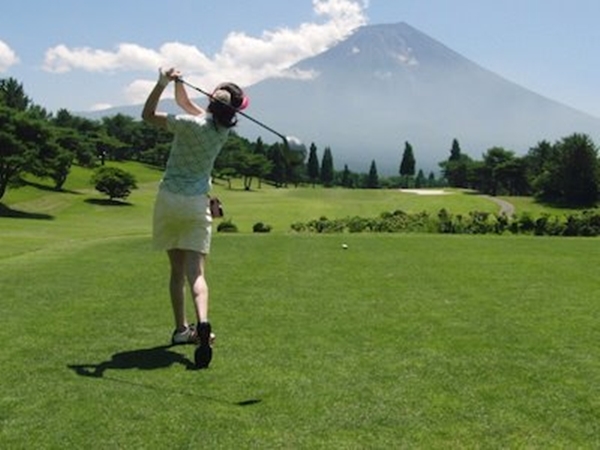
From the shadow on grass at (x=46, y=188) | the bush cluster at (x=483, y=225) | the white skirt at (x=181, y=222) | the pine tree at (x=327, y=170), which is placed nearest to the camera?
the white skirt at (x=181, y=222)

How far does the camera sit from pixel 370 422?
15.8 ft

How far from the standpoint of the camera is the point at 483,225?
34406 millimetres

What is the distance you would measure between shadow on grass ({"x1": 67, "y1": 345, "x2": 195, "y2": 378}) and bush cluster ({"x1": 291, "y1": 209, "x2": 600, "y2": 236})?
2792cm

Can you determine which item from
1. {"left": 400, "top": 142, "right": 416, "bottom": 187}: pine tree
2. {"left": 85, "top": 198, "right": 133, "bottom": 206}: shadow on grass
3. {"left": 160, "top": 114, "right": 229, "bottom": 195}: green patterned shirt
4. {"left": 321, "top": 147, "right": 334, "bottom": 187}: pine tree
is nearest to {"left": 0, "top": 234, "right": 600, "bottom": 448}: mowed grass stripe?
{"left": 160, "top": 114, "right": 229, "bottom": 195}: green patterned shirt

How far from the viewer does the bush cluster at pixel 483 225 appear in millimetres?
31641

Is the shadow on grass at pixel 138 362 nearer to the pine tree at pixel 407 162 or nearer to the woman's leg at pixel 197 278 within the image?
the woman's leg at pixel 197 278

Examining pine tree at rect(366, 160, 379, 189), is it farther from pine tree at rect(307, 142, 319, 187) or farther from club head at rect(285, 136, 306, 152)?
club head at rect(285, 136, 306, 152)

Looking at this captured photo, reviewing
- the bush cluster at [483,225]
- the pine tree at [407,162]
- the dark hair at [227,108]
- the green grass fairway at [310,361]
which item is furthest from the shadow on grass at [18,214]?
the pine tree at [407,162]

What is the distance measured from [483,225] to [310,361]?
2938cm

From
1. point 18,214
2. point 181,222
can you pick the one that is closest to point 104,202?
point 18,214

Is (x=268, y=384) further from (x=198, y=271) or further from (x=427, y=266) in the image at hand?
(x=427, y=266)

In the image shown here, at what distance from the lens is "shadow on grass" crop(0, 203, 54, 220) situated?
5694cm

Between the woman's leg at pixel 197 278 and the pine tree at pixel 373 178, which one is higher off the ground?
the pine tree at pixel 373 178

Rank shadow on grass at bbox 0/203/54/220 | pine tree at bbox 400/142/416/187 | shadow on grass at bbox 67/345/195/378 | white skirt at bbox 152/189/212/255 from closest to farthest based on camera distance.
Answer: shadow on grass at bbox 67/345/195/378, white skirt at bbox 152/189/212/255, shadow on grass at bbox 0/203/54/220, pine tree at bbox 400/142/416/187
